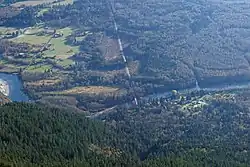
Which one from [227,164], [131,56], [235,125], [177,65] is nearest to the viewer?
[227,164]

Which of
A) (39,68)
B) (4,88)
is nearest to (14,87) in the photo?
(4,88)

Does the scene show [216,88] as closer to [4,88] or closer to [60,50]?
[60,50]

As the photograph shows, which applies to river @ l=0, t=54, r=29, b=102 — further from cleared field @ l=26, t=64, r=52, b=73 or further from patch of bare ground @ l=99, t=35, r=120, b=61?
patch of bare ground @ l=99, t=35, r=120, b=61

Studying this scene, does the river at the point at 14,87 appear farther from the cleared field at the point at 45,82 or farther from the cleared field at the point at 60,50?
the cleared field at the point at 60,50

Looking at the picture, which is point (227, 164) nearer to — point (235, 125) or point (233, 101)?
point (235, 125)

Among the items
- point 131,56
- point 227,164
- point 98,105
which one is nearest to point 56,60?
point 131,56

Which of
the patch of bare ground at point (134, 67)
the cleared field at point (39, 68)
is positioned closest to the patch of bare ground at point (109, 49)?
the patch of bare ground at point (134, 67)

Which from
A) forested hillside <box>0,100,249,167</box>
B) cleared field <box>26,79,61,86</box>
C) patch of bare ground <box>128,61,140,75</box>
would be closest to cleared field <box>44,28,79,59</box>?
cleared field <box>26,79,61,86</box>

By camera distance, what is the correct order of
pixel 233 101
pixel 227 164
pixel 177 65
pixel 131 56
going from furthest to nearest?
pixel 131 56 < pixel 177 65 < pixel 233 101 < pixel 227 164
